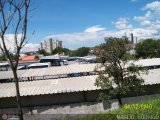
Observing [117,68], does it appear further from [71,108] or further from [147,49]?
[147,49]

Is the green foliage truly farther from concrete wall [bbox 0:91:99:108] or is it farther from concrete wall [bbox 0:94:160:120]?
concrete wall [bbox 0:94:160:120]

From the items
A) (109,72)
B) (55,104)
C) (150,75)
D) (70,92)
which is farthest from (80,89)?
(150,75)

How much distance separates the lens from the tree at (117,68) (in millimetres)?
19359

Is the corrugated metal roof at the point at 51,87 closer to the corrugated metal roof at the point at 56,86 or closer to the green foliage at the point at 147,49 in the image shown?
the corrugated metal roof at the point at 56,86

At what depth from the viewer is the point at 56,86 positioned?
26.0m

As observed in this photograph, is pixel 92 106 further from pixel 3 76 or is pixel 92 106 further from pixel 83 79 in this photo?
pixel 3 76

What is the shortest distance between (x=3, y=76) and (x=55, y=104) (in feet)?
38.3

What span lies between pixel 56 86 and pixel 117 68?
773 centimetres

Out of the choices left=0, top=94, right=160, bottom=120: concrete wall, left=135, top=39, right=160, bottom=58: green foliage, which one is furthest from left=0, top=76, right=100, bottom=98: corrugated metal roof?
left=135, top=39, right=160, bottom=58: green foliage

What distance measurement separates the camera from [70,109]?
24.2 m

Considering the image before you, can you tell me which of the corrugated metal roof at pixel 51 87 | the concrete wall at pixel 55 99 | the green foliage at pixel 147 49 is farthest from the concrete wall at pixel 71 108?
the green foliage at pixel 147 49

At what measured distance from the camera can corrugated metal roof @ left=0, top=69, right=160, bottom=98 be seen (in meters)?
24.4

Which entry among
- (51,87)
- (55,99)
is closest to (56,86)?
(51,87)

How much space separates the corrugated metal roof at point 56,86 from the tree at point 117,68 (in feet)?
14.5
